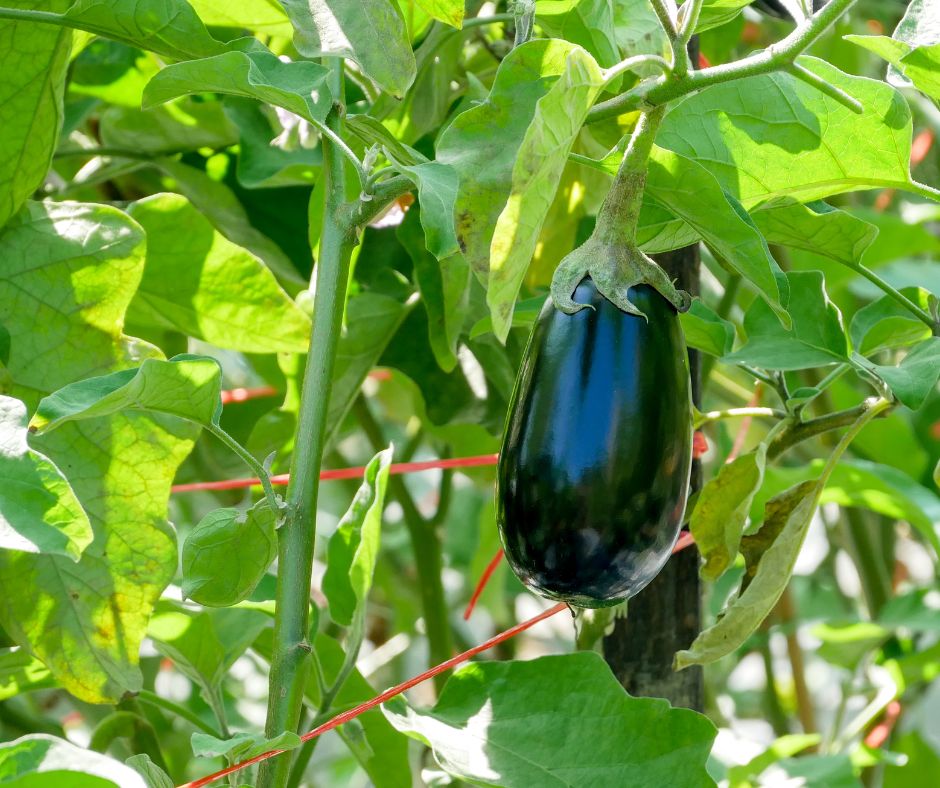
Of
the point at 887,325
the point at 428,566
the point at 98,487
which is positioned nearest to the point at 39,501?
the point at 98,487

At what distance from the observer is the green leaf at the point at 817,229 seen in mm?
516

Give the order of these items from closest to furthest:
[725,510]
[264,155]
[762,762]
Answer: [725,510] < [264,155] < [762,762]

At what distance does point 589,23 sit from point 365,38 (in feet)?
0.31

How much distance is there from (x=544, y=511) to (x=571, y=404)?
38 mm

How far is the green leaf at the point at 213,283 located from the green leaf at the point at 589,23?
19 centimetres

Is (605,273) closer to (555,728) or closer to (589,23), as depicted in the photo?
(589,23)

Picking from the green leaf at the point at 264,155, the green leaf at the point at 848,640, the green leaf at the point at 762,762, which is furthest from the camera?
the green leaf at the point at 848,640

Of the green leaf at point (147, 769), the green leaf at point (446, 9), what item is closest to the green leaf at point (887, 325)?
the green leaf at point (446, 9)

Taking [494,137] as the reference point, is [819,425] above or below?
below

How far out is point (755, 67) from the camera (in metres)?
0.37

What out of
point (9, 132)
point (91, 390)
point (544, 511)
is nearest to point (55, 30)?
point (9, 132)

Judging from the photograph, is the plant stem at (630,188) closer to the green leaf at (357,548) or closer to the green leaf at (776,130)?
the green leaf at (776,130)

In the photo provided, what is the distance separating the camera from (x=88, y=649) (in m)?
0.55

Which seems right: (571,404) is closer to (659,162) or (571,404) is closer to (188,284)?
(659,162)
